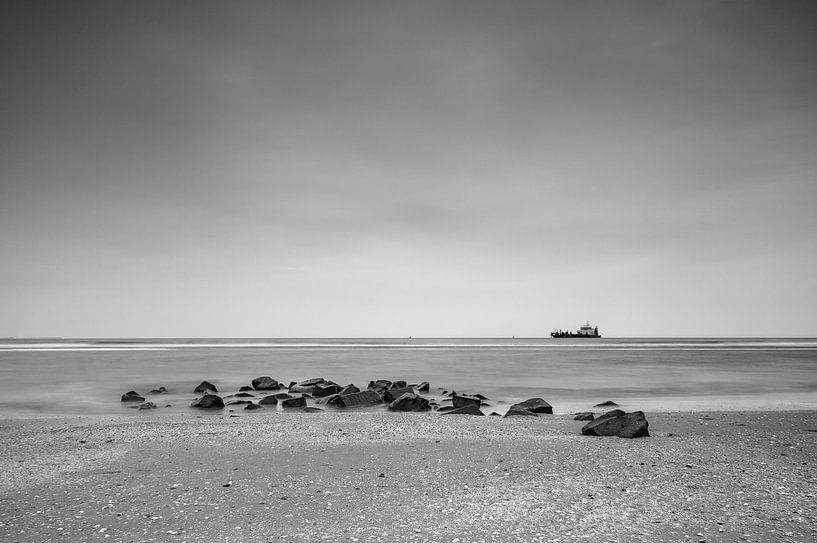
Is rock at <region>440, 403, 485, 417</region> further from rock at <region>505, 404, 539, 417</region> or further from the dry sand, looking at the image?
the dry sand

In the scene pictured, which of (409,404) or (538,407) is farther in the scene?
(409,404)

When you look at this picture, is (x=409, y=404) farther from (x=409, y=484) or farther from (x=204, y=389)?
(x=204, y=389)

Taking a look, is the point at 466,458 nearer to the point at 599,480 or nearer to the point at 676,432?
the point at 599,480

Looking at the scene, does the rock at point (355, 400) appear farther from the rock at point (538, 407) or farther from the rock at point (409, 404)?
the rock at point (538, 407)

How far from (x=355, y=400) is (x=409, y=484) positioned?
32.1 ft

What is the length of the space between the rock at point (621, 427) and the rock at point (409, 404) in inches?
238

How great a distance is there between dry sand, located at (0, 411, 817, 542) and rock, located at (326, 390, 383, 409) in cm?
529

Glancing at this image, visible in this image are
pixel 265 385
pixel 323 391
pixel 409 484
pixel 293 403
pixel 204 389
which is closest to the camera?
Answer: pixel 409 484

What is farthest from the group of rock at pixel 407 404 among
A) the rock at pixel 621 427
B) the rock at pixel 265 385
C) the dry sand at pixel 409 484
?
the dry sand at pixel 409 484

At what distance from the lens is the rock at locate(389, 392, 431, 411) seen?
14.5m

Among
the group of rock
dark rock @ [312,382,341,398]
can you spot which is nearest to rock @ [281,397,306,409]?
the group of rock

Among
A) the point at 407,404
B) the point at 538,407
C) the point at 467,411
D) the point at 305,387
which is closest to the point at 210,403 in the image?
the point at 407,404

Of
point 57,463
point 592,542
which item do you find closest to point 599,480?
point 592,542

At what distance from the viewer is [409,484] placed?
637 cm
